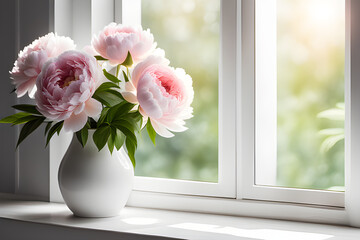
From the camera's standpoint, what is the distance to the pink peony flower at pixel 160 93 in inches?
47.5

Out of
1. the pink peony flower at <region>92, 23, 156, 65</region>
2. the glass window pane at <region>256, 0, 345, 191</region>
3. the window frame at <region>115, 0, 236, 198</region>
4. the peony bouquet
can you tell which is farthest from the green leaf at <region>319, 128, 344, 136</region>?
the pink peony flower at <region>92, 23, 156, 65</region>

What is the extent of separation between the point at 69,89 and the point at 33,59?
0.18 metres

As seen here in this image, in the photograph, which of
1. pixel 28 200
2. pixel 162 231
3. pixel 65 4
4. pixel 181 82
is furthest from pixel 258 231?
pixel 65 4

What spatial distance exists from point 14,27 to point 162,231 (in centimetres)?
85

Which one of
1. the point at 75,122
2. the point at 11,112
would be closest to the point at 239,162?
the point at 75,122

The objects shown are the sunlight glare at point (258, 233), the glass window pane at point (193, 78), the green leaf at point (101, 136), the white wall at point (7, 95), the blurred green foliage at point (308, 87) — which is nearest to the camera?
the sunlight glare at point (258, 233)

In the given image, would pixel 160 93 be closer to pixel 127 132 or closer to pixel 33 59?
pixel 127 132

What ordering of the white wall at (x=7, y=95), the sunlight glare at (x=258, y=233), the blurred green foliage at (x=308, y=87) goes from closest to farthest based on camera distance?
1. the sunlight glare at (x=258, y=233)
2. the blurred green foliage at (x=308, y=87)
3. the white wall at (x=7, y=95)

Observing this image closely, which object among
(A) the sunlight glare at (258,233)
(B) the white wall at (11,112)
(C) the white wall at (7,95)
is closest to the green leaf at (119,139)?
(A) the sunlight glare at (258,233)

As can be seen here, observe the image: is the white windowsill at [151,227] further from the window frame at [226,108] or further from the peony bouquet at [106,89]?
the peony bouquet at [106,89]

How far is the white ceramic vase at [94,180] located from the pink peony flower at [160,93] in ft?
0.51

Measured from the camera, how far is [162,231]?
3.97 feet

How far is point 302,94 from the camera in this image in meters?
1.40

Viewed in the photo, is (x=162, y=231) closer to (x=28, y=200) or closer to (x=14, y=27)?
(x=28, y=200)
